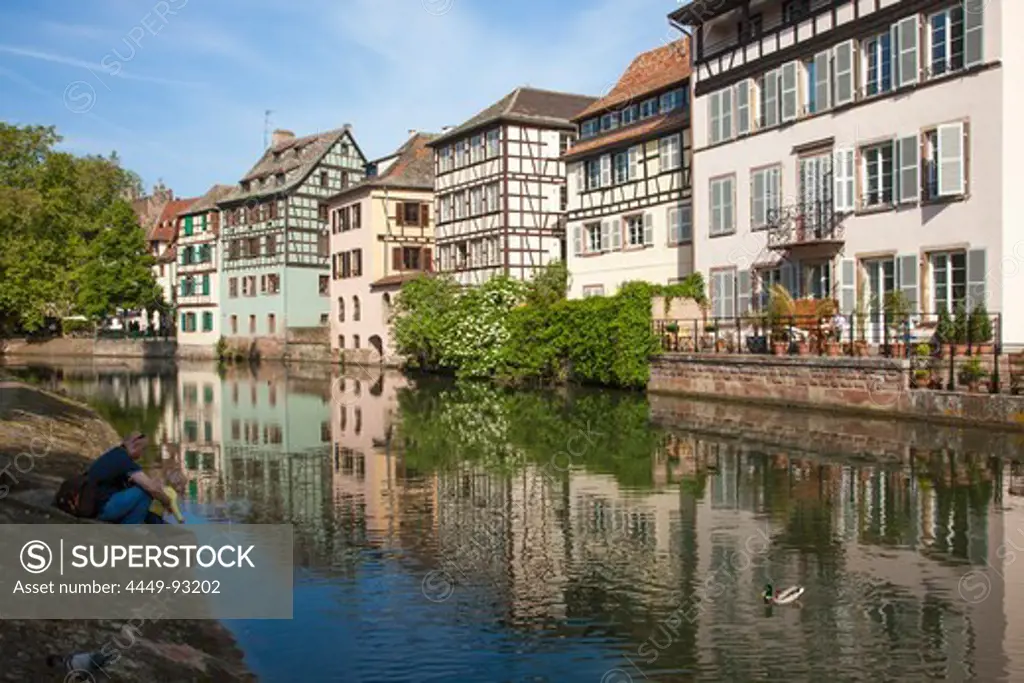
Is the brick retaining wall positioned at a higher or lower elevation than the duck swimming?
higher

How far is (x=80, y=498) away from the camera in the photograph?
→ 9.84 metres

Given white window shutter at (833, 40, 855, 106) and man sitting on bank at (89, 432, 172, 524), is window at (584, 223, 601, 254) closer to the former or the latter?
white window shutter at (833, 40, 855, 106)

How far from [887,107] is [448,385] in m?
22.3

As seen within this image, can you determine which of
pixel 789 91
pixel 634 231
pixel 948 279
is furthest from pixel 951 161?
Result: pixel 634 231

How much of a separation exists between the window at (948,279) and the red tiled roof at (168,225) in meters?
81.8

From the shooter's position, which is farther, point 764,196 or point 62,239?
point 62,239

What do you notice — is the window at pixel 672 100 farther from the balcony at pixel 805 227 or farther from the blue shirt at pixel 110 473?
the blue shirt at pixel 110 473

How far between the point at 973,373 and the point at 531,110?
33436 mm

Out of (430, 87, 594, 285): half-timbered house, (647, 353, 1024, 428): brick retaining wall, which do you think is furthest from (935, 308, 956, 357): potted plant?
(430, 87, 594, 285): half-timbered house

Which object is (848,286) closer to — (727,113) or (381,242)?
(727,113)

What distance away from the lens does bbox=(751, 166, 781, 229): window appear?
34.2 meters

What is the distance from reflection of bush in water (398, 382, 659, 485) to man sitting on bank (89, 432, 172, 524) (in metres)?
9.57

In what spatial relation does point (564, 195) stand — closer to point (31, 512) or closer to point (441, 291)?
point (441, 291)

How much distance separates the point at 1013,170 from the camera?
85.6 ft
